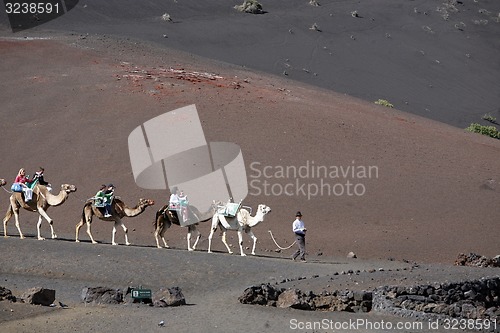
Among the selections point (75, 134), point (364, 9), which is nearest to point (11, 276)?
point (75, 134)

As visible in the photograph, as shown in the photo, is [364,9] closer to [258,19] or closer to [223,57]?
[258,19]

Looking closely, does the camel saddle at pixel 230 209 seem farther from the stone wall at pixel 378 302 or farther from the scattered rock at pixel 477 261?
the stone wall at pixel 378 302

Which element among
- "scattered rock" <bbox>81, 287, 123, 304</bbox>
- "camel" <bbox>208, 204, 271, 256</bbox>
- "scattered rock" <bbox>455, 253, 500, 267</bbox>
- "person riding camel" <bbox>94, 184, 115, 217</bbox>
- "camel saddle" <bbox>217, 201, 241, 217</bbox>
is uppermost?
"scattered rock" <bbox>81, 287, 123, 304</bbox>

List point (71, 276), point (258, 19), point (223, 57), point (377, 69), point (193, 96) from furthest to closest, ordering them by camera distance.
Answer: point (258, 19), point (377, 69), point (223, 57), point (193, 96), point (71, 276)

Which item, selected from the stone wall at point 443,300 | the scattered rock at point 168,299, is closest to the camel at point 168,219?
the scattered rock at point 168,299

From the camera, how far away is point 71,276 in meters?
25.6

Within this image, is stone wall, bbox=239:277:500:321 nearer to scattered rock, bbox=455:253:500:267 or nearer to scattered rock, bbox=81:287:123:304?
scattered rock, bbox=81:287:123:304

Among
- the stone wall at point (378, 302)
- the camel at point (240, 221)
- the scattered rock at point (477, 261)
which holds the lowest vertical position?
the scattered rock at point (477, 261)

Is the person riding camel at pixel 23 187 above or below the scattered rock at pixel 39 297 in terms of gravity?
below

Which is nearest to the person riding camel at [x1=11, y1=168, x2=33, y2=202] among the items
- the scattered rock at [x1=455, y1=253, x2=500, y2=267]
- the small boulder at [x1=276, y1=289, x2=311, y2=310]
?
the small boulder at [x1=276, y1=289, x2=311, y2=310]

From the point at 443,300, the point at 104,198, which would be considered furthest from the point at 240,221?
the point at 443,300

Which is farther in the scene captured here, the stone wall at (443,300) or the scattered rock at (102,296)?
the scattered rock at (102,296)

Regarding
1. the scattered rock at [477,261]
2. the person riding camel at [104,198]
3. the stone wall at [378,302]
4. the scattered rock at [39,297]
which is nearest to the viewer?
the stone wall at [378,302]

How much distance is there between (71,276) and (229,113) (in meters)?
18.4
